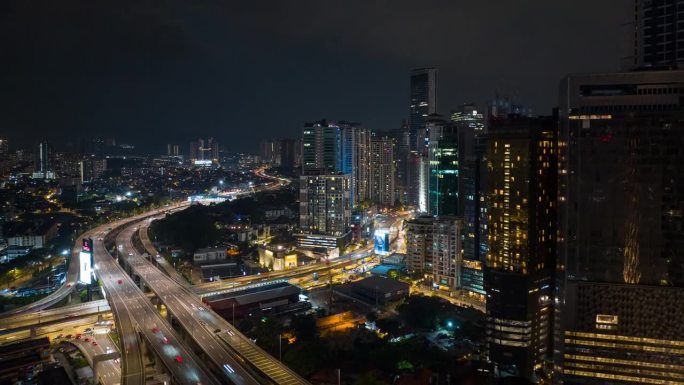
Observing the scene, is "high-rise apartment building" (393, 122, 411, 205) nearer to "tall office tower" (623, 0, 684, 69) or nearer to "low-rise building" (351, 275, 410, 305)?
"low-rise building" (351, 275, 410, 305)

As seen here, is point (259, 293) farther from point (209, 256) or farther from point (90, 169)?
point (90, 169)

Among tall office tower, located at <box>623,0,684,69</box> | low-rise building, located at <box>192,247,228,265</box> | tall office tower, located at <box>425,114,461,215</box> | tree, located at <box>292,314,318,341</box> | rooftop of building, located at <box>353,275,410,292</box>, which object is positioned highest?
tall office tower, located at <box>623,0,684,69</box>

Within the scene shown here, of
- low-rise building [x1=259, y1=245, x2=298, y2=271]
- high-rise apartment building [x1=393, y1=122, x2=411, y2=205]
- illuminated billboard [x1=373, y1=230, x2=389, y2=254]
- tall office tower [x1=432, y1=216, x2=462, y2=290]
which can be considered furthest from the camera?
high-rise apartment building [x1=393, y1=122, x2=411, y2=205]

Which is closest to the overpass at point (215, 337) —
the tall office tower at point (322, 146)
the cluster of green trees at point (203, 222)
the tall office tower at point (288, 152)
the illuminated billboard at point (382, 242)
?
the cluster of green trees at point (203, 222)

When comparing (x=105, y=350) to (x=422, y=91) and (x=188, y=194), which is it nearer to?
(x=188, y=194)

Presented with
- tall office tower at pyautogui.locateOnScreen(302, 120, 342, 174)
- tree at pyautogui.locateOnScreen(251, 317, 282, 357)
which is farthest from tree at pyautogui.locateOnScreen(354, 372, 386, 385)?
tall office tower at pyautogui.locateOnScreen(302, 120, 342, 174)

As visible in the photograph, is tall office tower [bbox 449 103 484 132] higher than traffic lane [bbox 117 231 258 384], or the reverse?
tall office tower [bbox 449 103 484 132]

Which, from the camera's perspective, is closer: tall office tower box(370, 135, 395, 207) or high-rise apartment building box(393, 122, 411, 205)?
tall office tower box(370, 135, 395, 207)

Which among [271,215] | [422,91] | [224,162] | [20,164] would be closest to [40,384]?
[271,215]
